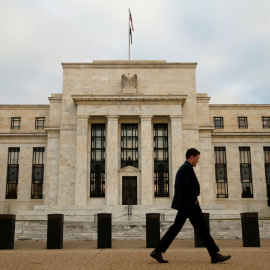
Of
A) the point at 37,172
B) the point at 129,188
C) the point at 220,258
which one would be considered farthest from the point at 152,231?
the point at 37,172

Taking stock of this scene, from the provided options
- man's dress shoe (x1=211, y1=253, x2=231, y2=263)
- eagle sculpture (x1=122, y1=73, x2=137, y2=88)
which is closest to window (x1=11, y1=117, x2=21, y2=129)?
eagle sculpture (x1=122, y1=73, x2=137, y2=88)

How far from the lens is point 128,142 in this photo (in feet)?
128

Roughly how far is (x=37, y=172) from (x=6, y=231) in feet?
99.4

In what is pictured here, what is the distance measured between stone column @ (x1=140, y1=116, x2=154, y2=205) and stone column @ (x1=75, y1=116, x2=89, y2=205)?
5552 mm

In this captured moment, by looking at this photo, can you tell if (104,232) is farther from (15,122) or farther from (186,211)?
(15,122)

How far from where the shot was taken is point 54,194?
38.6m

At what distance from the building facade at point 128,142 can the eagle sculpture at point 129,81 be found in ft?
0.36

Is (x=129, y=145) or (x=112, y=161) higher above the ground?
(x=129, y=145)

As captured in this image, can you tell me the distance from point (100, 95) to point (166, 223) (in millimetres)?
18879

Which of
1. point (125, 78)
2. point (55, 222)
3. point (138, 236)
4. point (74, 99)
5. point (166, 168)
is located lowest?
point (138, 236)

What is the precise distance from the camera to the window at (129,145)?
38469 mm

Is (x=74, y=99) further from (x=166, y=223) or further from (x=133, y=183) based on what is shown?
(x=166, y=223)

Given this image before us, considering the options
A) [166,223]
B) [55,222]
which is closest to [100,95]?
[166,223]

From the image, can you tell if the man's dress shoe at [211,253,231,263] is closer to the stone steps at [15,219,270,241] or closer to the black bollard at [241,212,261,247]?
the black bollard at [241,212,261,247]
